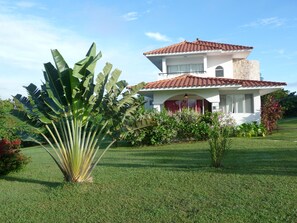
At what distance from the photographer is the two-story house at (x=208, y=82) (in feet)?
63.8

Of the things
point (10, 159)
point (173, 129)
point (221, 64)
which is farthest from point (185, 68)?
point (10, 159)

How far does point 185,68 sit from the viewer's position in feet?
73.9

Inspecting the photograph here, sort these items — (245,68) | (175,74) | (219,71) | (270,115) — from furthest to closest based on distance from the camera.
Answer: (245,68), (219,71), (175,74), (270,115)

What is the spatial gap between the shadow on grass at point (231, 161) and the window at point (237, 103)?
8404 mm

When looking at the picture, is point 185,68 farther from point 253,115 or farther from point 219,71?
point 253,115

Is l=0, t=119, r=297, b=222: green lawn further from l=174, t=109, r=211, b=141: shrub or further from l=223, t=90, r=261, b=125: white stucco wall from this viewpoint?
l=223, t=90, r=261, b=125: white stucco wall

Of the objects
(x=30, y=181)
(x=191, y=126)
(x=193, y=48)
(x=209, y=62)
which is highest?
(x=193, y=48)

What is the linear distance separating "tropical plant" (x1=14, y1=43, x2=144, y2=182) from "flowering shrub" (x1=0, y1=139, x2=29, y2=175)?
2655mm

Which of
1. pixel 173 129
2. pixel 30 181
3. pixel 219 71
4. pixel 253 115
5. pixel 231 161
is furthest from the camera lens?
pixel 219 71

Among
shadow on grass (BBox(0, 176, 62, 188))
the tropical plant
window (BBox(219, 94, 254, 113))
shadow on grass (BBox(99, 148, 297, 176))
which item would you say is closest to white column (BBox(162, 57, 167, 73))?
window (BBox(219, 94, 254, 113))

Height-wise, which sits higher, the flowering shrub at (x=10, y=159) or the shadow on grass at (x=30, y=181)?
the flowering shrub at (x=10, y=159)

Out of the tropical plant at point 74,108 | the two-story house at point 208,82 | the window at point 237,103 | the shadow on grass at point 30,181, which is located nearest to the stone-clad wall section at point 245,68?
the two-story house at point 208,82

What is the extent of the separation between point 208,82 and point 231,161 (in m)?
9.80

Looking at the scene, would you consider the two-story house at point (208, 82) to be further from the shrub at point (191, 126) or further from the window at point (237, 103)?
the shrub at point (191, 126)
